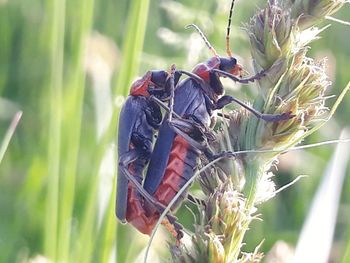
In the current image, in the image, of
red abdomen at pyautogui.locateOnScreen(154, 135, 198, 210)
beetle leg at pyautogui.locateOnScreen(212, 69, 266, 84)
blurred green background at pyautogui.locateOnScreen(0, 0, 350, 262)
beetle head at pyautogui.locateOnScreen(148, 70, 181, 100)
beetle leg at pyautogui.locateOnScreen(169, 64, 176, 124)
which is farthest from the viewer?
blurred green background at pyautogui.locateOnScreen(0, 0, 350, 262)

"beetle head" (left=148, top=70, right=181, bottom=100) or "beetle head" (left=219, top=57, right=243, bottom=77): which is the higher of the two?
"beetle head" (left=219, top=57, right=243, bottom=77)

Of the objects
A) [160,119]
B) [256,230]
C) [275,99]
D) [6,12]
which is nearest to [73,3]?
[6,12]

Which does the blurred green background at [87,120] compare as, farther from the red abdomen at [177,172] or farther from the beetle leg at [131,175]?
the red abdomen at [177,172]

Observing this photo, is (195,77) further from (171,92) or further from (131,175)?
(131,175)

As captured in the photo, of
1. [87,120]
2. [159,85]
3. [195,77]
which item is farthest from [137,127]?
[87,120]

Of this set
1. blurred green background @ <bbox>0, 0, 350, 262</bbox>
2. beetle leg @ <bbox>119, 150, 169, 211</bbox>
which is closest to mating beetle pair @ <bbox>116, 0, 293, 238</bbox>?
beetle leg @ <bbox>119, 150, 169, 211</bbox>

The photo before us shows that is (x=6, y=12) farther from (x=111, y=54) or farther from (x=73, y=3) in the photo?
(x=111, y=54)

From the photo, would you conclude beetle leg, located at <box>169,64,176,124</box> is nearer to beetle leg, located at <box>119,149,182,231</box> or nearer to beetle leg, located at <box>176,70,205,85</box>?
beetle leg, located at <box>176,70,205,85</box>
